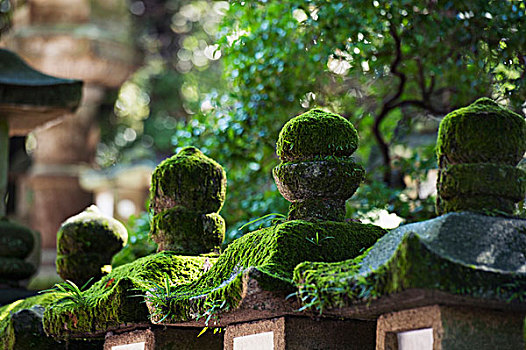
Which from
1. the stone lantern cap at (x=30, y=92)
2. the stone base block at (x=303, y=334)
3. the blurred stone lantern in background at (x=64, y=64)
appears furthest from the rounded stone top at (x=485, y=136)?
the blurred stone lantern in background at (x=64, y=64)

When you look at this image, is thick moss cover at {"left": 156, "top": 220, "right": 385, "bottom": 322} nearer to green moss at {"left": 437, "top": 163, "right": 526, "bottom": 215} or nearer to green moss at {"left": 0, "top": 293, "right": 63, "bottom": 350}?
green moss at {"left": 437, "top": 163, "right": 526, "bottom": 215}

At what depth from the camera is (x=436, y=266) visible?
2561 mm

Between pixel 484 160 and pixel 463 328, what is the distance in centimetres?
72

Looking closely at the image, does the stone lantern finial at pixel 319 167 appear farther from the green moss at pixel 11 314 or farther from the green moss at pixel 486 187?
the green moss at pixel 11 314

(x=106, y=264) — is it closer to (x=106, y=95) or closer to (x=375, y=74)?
(x=375, y=74)

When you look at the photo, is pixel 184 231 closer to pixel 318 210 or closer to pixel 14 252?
pixel 318 210

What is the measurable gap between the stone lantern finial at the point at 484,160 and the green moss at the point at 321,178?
647 mm

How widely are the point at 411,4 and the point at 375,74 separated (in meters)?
1.01

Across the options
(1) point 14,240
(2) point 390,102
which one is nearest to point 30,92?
(1) point 14,240

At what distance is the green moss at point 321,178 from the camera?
3658 millimetres

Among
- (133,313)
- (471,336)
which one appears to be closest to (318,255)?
(471,336)

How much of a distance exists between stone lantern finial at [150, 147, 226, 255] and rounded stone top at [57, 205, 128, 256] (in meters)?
1.01

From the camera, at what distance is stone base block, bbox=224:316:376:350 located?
339cm

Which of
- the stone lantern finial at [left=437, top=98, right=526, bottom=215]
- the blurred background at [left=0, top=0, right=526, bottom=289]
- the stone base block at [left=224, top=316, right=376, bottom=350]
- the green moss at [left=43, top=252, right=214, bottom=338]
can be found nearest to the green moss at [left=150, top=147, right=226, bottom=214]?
the green moss at [left=43, top=252, right=214, bottom=338]
